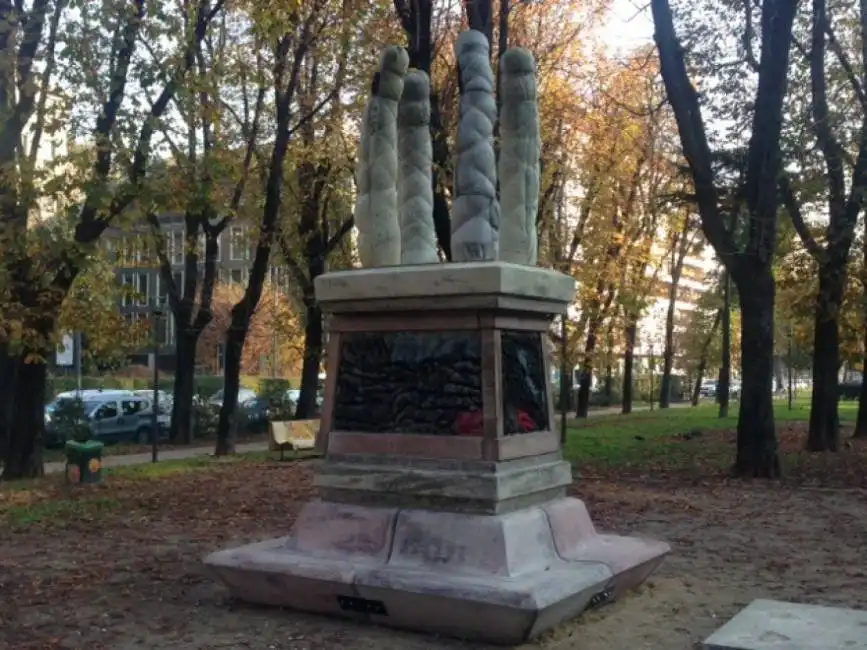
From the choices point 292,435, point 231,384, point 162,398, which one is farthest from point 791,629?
point 162,398

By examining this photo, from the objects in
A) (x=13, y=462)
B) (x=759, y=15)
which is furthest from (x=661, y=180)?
(x=13, y=462)

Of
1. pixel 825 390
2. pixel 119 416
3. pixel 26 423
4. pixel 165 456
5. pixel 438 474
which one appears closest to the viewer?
pixel 438 474

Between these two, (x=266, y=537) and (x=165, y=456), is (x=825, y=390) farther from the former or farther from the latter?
(x=165, y=456)

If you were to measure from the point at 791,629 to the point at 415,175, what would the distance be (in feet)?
14.8

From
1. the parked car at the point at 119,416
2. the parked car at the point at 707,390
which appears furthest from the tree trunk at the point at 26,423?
the parked car at the point at 707,390

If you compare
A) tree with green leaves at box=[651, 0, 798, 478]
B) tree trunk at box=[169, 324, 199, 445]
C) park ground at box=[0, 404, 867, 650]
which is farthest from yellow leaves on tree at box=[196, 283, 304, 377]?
tree with green leaves at box=[651, 0, 798, 478]

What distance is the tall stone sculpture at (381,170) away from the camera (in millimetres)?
8266

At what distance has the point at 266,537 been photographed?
34.7 ft

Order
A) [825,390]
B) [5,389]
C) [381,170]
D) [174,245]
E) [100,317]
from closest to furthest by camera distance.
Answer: [381,170] → [100,317] → [825,390] → [5,389] → [174,245]

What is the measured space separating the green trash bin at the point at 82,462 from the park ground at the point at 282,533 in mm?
337

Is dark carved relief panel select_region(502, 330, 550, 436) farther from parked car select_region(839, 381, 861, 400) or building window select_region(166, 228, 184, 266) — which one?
parked car select_region(839, 381, 861, 400)

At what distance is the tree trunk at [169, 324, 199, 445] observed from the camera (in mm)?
27031

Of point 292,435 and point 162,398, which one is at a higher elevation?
point 162,398

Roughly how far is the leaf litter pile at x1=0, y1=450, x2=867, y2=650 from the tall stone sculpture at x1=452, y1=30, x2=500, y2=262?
9.32ft
